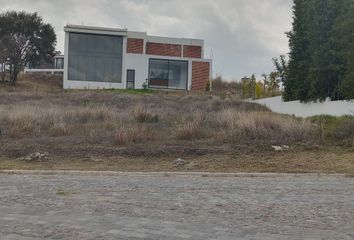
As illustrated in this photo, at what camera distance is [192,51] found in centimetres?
5956

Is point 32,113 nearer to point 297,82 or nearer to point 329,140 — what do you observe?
point 329,140

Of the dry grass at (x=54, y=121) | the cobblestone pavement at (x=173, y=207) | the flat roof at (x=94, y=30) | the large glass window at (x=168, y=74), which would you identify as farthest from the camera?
the large glass window at (x=168, y=74)

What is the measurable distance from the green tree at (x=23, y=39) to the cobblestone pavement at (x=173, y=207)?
1684 inches

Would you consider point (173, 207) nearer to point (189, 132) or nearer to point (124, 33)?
point (189, 132)

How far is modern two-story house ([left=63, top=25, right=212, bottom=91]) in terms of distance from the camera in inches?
2163

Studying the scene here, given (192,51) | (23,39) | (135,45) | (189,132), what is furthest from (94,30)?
(189,132)

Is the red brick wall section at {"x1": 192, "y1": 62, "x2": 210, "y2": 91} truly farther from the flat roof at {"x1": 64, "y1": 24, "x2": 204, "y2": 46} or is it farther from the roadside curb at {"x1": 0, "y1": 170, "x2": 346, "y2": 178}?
the roadside curb at {"x1": 0, "y1": 170, "x2": 346, "y2": 178}

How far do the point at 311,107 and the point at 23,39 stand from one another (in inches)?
1444

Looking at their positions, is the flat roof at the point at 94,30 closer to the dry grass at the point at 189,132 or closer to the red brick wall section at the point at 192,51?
the red brick wall section at the point at 192,51

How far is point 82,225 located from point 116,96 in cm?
2855

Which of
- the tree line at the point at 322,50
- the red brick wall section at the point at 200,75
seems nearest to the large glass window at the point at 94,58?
the red brick wall section at the point at 200,75

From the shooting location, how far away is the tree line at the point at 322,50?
2338 cm

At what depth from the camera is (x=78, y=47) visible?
55062 mm

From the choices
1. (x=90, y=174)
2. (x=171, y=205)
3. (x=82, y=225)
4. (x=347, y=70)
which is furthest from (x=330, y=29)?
(x=82, y=225)
